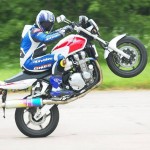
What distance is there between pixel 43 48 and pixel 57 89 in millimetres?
620

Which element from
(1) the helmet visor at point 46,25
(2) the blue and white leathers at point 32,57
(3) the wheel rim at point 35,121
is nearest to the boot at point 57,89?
(2) the blue and white leathers at point 32,57

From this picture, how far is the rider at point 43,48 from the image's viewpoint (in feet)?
28.7

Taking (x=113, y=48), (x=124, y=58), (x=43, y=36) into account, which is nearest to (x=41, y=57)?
(x=43, y=36)

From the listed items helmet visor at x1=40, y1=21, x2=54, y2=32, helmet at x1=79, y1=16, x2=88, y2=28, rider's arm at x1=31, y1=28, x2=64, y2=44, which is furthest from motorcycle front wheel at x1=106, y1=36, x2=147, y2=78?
helmet visor at x1=40, y1=21, x2=54, y2=32

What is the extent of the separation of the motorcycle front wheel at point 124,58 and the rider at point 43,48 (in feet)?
2.54

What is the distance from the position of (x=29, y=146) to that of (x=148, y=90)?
599cm

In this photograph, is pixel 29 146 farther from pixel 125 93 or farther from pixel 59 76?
pixel 125 93

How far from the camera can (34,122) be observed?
353 inches

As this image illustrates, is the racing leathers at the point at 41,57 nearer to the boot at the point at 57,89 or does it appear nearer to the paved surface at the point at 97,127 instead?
the boot at the point at 57,89

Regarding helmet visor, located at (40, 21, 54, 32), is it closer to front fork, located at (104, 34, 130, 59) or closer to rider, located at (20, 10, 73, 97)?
rider, located at (20, 10, 73, 97)

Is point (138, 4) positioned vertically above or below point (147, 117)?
above

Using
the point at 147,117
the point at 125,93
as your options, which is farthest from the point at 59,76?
the point at 125,93

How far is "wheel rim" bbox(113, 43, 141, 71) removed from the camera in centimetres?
909

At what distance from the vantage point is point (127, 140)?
27.5ft
